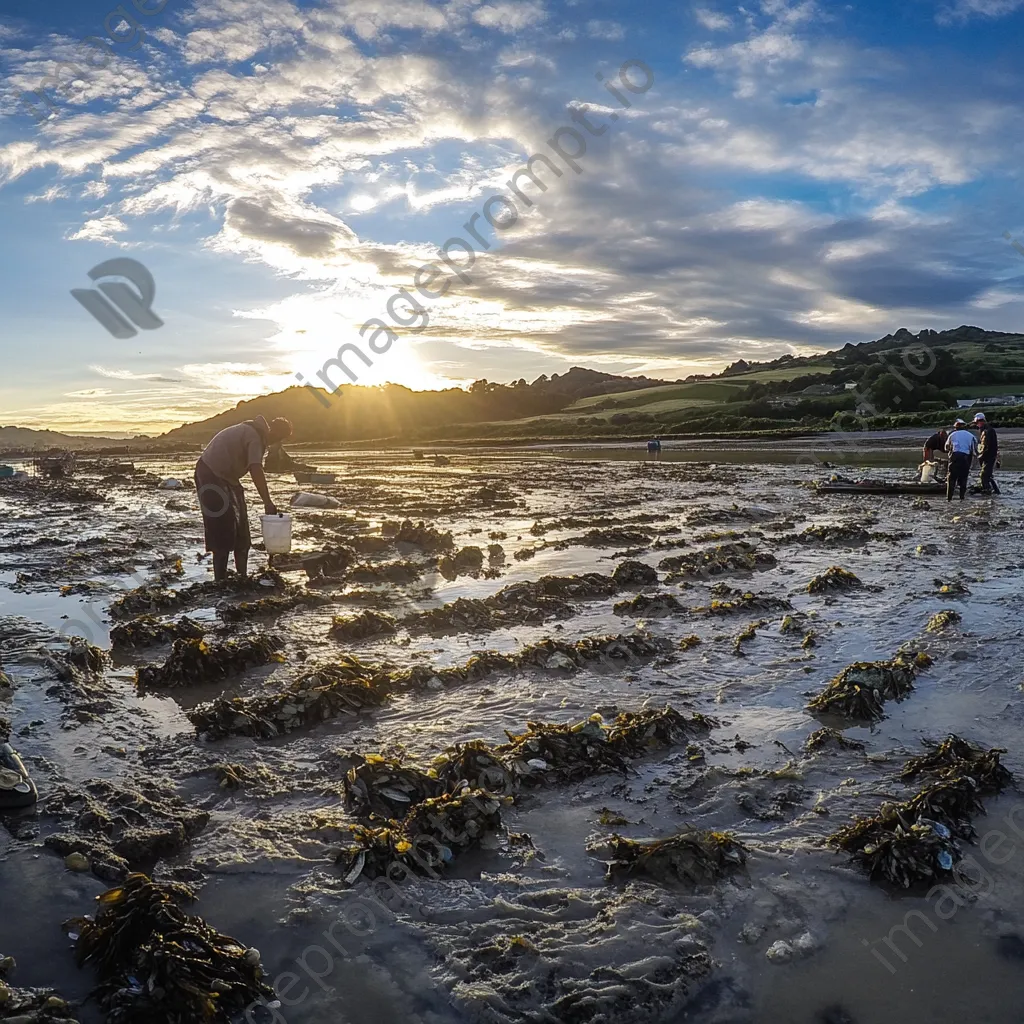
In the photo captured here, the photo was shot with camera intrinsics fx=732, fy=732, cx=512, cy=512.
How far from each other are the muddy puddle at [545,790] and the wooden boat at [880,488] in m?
11.3

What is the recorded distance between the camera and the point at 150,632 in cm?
804

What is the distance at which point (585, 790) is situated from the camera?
4668 millimetres

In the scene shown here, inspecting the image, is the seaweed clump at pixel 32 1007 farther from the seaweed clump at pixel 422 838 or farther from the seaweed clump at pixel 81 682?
the seaweed clump at pixel 81 682

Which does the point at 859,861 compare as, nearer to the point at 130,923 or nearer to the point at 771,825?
the point at 771,825

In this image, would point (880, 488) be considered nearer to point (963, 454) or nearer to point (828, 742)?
point (963, 454)

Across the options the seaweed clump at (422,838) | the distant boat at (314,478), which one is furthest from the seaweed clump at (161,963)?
the distant boat at (314,478)

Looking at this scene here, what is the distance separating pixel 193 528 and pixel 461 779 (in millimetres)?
15330

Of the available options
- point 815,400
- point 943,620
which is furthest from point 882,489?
point 815,400

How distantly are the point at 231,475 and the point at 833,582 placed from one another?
831 cm

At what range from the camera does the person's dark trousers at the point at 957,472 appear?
61.3 feet

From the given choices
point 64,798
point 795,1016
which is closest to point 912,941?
point 795,1016

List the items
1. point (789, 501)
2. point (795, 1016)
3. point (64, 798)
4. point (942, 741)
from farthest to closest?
1. point (789, 501)
2. point (942, 741)
3. point (64, 798)
4. point (795, 1016)

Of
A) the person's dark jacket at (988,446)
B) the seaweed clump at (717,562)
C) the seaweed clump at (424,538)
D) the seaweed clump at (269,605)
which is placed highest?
the person's dark jacket at (988,446)

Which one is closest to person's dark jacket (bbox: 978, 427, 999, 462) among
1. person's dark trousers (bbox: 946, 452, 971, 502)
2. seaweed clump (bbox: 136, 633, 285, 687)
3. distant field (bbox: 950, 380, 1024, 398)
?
person's dark trousers (bbox: 946, 452, 971, 502)
